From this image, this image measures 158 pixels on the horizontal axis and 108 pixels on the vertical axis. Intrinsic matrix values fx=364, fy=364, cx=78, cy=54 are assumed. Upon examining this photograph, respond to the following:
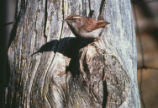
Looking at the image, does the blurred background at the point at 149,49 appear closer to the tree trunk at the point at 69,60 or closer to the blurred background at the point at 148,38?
the blurred background at the point at 148,38

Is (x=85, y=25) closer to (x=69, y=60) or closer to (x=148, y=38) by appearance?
(x=69, y=60)

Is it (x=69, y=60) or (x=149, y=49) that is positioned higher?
(x=69, y=60)

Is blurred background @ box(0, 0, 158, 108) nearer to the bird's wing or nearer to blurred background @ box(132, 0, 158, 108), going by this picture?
blurred background @ box(132, 0, 158, 108)

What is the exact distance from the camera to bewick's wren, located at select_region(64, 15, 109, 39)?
10.4 feet

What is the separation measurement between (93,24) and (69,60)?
406mm

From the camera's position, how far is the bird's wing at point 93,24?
125 inches

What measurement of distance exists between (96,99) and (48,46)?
661 mm

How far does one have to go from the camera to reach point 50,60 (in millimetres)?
3127

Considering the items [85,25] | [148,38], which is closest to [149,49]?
[148,38]

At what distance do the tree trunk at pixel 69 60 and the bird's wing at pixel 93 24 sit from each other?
2.6 inches

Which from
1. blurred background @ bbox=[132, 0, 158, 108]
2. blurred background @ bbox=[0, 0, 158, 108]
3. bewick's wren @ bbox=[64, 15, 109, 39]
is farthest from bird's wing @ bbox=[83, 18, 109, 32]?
blurred background @ bbox=[132, 0, 158, 108]

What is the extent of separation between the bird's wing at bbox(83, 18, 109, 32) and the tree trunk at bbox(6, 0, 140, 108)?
66 millimetres

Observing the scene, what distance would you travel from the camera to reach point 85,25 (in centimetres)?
335

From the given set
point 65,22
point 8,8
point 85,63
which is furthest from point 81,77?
point 8,8
